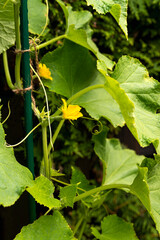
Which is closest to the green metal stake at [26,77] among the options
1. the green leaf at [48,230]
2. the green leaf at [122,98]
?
the green leaf at [48,230]

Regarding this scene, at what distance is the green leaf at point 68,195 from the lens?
858mm

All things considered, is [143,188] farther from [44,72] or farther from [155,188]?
[44,72]

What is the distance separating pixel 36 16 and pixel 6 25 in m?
0.19

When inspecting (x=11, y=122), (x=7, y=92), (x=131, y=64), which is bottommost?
(x=11, y=122)

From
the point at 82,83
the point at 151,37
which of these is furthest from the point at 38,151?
the point at 151,37

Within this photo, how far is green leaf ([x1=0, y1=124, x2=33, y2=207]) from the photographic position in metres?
0.71

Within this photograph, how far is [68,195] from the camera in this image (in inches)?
34.3

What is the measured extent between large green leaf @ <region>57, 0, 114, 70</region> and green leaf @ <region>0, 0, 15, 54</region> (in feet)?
0.55

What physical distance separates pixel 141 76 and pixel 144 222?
3.47 feet

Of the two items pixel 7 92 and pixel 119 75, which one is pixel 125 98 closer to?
pixel 119 75

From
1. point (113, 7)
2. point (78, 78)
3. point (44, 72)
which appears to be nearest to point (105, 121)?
point (78, 78)

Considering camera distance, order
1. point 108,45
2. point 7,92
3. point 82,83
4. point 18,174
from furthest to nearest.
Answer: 1. point 108,45
2. point 7,92
3. point 82,83
4. point 18,174

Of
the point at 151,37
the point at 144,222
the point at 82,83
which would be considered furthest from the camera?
the point at 151,37

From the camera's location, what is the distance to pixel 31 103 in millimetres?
949
